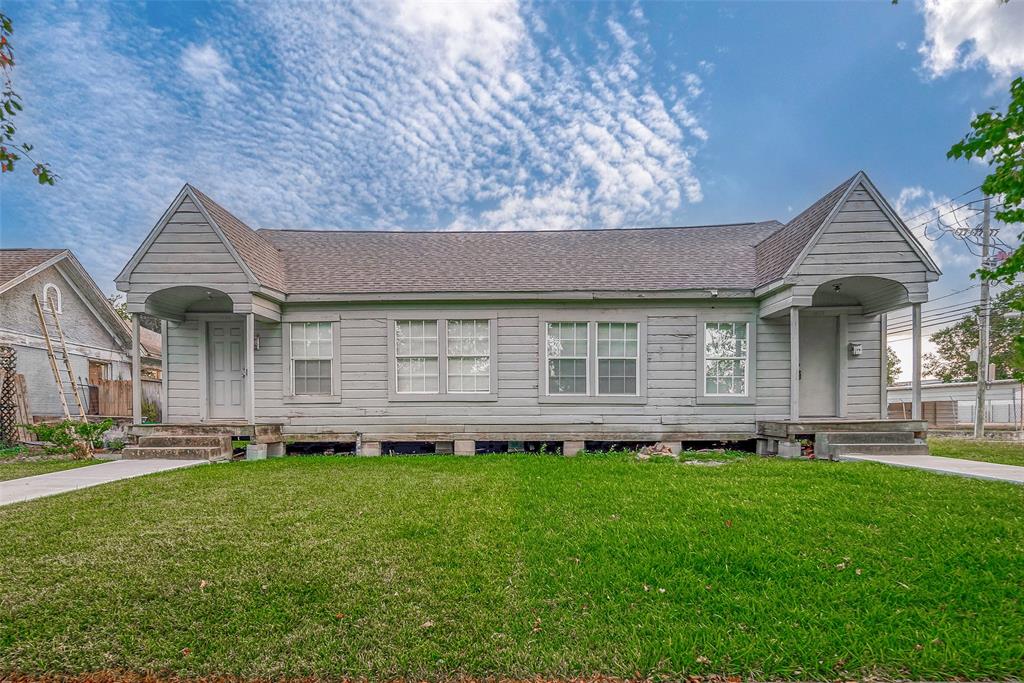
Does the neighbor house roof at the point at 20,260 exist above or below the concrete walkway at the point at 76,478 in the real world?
above

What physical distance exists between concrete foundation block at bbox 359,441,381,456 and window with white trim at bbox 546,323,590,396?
12.6 feet

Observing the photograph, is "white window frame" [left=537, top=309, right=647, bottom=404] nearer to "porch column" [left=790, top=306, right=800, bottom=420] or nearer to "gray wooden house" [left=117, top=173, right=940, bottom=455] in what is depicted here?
"gray wooden house" [left=117, top=173, right=940, bottom=455]

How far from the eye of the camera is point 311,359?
9469mm

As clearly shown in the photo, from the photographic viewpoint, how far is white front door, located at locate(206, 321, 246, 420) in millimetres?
9773

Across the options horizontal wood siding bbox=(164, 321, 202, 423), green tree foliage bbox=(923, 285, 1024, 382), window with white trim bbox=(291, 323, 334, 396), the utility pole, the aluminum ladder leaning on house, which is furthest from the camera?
green tree foliage bbox=(923, 285, 1024, 382)

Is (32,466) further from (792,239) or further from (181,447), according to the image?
(792,239)

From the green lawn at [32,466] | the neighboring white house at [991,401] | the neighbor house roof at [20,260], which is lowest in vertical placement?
the neighboring white house at [991,401]

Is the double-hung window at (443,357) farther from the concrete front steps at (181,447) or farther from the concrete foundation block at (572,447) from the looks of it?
the concrete front steps at (181,447)

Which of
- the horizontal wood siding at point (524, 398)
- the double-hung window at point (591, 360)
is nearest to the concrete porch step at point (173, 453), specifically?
the horizontal wood siding at point (524, 398)

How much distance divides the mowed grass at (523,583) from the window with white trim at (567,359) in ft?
13.4

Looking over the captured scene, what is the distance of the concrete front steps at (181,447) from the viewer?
26.6 ft

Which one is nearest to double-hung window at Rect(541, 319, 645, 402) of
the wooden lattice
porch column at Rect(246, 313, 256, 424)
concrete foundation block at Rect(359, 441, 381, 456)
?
concrete foundation block at Rect(359, 441, 381, 456)

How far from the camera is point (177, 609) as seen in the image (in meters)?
2.73

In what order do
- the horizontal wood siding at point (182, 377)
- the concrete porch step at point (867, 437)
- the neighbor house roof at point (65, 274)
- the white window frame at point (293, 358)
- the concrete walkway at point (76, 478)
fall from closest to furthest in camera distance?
Answer: 1. the concrete walkway at point (76, 478)
2. the concrete porch step at point (867, 437)
3. the white window frame at point (293, 358)
4. the horizontal wood siding at point (182, 377)
5. the neighbor house roof at point (65, 274)
